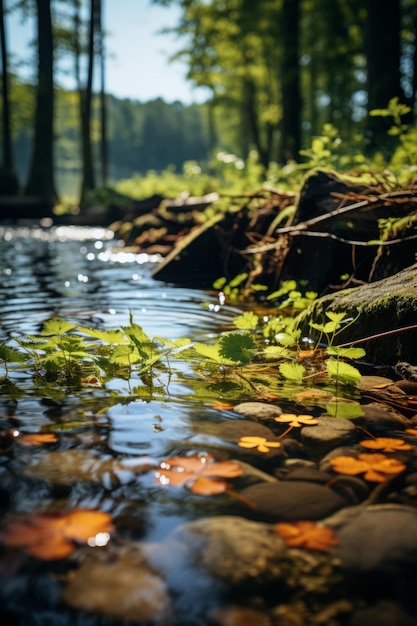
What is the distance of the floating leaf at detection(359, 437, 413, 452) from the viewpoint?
75.5 inches

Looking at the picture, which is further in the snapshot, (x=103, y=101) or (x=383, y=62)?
(x=103, y=101)

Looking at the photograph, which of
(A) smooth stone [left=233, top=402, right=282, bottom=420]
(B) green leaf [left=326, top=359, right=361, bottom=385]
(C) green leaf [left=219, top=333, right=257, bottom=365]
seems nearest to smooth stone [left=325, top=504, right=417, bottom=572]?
(A) smooth stone [left=233, top=402, right=282, bottom=420]

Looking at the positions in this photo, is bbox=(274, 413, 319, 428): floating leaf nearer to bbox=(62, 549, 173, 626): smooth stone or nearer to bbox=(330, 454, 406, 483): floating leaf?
bbox=(330, 454, 406, 483): floating leaf

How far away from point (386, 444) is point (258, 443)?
18.2 inches

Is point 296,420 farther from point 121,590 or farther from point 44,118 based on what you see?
point 44,118

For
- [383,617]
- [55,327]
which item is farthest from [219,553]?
[55,327]

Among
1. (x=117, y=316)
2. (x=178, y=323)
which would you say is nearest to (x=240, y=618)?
(x=178, y=323)

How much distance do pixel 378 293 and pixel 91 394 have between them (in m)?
1.83

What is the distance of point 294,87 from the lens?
12594mm

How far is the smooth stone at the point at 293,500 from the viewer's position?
58.3 inches

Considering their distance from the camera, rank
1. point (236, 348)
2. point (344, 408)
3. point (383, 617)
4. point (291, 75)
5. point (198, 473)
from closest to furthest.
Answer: point (383, 617) < point (198, 473) < point (344, 408) < point (236, 348) < point (291, 75)

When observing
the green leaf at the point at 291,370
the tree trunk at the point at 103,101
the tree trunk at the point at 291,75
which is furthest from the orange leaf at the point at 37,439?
the tree trunk at the point at 103,101

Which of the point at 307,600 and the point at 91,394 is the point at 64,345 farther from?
the point at 307,600

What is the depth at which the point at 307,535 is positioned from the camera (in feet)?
4.55
